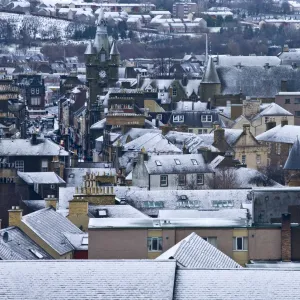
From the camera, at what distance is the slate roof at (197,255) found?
3359 centimetres

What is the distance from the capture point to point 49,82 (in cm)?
15000

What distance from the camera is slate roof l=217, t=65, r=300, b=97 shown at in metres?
102

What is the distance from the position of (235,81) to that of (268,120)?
17.9 meters

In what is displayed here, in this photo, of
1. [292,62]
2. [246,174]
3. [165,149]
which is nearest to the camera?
[246,174]

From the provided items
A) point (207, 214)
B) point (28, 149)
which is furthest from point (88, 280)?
point (28, 149)

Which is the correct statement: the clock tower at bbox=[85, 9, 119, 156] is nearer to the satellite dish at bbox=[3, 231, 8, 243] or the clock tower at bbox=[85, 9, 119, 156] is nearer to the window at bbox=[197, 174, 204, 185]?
the window at bbox=[197, 174, 204, 185]

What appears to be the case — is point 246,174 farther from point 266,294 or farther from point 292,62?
point 292,62

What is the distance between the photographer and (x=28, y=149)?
214ft

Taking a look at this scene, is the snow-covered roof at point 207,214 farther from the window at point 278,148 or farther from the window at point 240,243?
the window at point 278,148

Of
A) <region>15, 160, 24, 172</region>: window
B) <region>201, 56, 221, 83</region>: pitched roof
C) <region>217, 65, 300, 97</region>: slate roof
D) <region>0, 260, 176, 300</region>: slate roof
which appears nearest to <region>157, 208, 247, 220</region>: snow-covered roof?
<region>0, 260, 176, 300</region>: slate roof

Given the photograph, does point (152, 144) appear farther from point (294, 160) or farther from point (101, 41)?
point (101, 41)

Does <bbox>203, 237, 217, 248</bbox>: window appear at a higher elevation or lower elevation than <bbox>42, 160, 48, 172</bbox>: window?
higher

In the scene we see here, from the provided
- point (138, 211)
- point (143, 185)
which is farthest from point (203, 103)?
point (138, 211)

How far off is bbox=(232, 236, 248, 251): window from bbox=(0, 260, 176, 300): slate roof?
9966 millimetres
